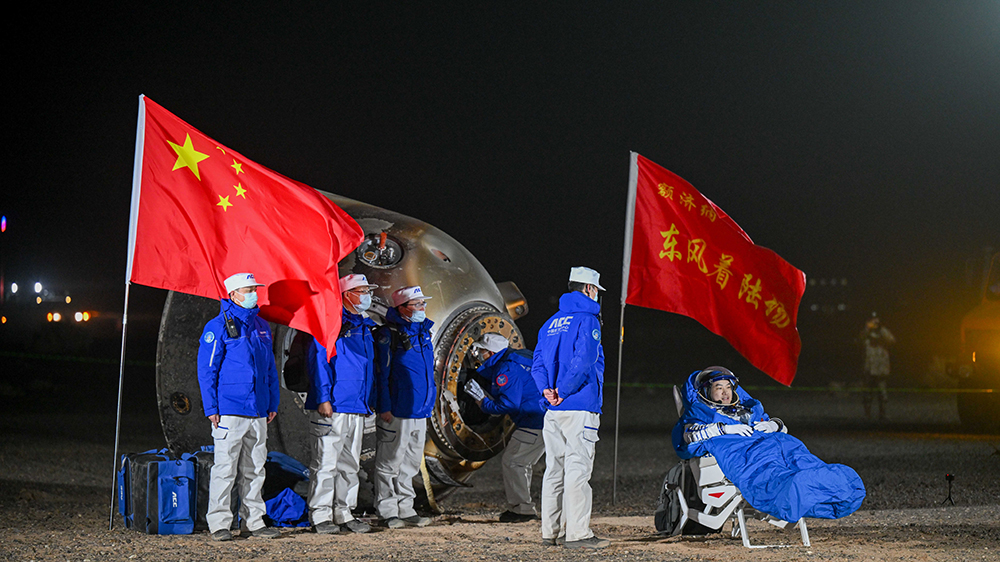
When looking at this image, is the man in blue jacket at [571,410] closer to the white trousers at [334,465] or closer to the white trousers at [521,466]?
the white trousers at [521,466]

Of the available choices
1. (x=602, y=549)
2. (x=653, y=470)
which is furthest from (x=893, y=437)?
(x=602, y=549)

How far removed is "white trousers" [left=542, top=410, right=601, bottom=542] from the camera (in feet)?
22.4

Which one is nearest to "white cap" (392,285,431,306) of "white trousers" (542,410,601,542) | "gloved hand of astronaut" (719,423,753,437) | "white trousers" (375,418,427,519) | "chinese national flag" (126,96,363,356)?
Answer: "chinese national flag" (126,96,363,356)

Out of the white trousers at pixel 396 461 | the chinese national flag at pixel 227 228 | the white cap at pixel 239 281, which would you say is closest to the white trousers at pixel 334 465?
the white trousers at pixel 396 461

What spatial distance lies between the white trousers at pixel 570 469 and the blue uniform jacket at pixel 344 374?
4.87ft

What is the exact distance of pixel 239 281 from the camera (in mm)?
7109

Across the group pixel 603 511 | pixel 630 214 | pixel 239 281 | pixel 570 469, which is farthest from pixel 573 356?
pixel 603 511

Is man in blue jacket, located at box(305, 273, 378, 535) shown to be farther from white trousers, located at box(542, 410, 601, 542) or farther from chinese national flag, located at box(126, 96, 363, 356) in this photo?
white trousers, located at box(542, 410, 601, 542)

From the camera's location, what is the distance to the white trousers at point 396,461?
25.3 feet

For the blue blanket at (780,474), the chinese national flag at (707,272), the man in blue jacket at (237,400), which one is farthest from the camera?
the chinese national flag at (707,272)

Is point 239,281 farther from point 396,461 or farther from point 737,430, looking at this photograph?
point 737,430

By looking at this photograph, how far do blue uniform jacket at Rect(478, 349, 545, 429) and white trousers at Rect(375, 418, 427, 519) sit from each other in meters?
0.74

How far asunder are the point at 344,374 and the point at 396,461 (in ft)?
2.99

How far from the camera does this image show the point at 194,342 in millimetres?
8445
